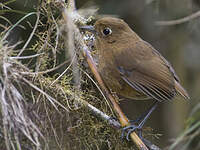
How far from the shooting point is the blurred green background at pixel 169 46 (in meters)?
5.41

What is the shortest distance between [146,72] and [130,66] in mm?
128

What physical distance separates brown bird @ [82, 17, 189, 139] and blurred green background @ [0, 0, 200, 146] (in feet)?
→ 6.70

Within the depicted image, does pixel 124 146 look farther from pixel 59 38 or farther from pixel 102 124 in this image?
pixel 59 38

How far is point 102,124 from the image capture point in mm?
2734

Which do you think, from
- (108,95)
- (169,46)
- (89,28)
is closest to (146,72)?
(108,95)

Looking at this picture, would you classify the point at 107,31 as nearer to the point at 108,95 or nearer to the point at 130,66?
the point at 130,66

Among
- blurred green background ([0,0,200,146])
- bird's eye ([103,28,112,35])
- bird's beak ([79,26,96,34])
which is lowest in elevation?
blurred green background ([0,0,200,146])

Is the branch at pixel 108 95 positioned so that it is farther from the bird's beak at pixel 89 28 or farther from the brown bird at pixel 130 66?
the bird's beak at pixel 89 28

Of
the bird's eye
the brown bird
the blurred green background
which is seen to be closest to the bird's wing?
the brown bird

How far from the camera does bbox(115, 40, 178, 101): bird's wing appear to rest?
2908 mm

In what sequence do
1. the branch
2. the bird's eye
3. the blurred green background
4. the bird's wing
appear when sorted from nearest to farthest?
the branch → the bird's wing → the bird's eye → the blurred green background

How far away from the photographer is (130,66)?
9.85ft

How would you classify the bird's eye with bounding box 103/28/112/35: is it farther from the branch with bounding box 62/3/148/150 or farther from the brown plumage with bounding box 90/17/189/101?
the branch with bounding box 62/3/148/150

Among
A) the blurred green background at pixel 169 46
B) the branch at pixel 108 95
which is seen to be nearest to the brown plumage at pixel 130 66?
the branch at pixel 108 95
